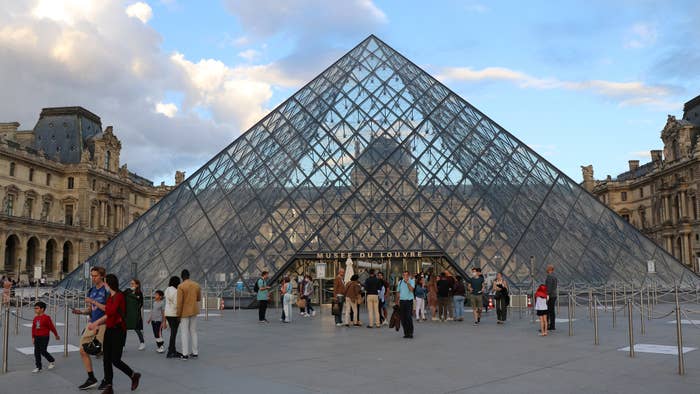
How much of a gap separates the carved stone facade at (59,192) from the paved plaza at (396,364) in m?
51.0

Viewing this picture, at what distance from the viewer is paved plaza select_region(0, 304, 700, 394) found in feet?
22.1

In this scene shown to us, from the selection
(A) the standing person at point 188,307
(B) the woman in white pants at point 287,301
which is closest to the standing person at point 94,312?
(A) the standing person at point 188,307

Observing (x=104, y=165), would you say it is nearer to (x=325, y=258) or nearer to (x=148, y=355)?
(x=325, y=258)

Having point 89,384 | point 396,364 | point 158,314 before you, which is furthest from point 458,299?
point 89,384

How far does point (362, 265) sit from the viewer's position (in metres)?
22.9

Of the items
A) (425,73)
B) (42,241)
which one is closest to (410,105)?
(425,73)

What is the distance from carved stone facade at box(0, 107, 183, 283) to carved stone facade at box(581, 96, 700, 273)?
205 feet

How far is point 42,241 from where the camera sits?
203 ft

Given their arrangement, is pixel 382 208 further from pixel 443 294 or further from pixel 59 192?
pixel 59 192

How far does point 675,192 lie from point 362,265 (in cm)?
6246

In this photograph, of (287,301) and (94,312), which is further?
(287,301)

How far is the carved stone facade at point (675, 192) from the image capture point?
67.7 meters

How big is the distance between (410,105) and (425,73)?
11.7 ft

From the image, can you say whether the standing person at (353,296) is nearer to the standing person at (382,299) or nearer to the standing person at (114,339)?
the standing person at (382,299)
